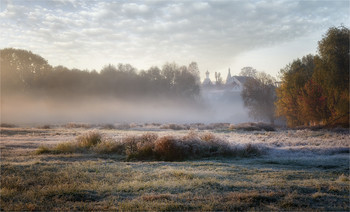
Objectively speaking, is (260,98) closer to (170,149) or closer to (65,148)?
(170,149)

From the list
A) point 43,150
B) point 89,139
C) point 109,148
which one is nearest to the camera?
point 43,150

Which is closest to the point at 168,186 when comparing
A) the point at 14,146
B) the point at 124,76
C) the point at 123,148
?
the point at 123,148

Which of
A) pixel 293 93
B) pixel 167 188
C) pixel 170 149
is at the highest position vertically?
pixel 293 93

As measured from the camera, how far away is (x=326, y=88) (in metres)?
33.2

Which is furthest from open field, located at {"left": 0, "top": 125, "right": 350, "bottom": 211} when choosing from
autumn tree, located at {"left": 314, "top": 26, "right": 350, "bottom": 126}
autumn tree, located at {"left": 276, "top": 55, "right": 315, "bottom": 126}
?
autumn tree, located at {"left": 276, "top": 55, "right": 315, "bottom": 126}

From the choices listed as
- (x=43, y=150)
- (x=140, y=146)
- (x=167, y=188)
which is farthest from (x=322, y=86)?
(x=167, y=188)

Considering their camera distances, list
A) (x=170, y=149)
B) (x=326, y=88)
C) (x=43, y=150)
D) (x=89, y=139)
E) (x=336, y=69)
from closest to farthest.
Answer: (x=170, y=149)
(x=43, y=150)
(x=89, y=139)
(x=336, y=69)
(x=326, y=88)

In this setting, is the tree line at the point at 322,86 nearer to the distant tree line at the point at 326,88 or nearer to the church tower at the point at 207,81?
the distant tree line at the point at 326,88

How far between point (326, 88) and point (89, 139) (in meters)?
28.0

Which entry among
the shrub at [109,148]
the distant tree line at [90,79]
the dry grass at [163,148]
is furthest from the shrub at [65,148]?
the distant tree line at [90,79]

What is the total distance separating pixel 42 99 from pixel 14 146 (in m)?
45.9

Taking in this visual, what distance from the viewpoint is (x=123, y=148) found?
16031mm

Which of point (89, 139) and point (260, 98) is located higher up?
point (260, 98)

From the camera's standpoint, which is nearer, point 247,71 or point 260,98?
point 260,98
